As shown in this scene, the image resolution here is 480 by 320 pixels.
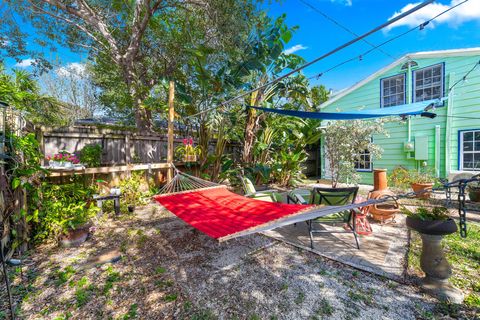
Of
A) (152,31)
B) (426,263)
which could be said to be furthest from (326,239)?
(152,31)

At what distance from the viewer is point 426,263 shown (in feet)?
6.77

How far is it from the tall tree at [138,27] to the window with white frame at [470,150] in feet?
22.1

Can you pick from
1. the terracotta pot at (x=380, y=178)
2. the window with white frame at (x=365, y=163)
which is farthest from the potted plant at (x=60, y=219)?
the window with white frame at (x=365, y=163)

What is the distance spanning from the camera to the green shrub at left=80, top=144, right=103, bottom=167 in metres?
4.14

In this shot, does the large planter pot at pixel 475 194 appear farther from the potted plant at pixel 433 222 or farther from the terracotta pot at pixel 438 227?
the terracotta pot at pixel 438 227

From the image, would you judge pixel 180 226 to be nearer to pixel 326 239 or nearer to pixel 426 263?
pixel 326 239

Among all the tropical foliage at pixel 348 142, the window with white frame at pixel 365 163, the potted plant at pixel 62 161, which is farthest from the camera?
the window with white frame at pixel 365 163

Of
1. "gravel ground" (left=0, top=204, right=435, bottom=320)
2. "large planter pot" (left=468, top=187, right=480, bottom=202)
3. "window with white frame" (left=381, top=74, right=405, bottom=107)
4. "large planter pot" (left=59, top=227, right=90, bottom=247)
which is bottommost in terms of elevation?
"gravel ground" (left=0, top=204, right=435, bottom=320)

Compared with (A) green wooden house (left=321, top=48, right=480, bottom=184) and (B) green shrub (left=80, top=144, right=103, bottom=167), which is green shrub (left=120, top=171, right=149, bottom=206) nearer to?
(B) green shrub (left=80, top=144, right=103, bottom=167)

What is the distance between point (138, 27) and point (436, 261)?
7082 mm

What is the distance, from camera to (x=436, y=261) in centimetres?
203

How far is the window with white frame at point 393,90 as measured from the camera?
6848 mm

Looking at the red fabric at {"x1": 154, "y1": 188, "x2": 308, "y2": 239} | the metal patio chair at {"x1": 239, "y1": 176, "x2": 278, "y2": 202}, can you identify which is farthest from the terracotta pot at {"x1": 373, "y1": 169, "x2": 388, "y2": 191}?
the red fabric at {"x1": 154, "y1": 188, "x2": 308, "y2": 239}

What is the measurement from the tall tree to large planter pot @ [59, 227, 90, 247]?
11.4ft
